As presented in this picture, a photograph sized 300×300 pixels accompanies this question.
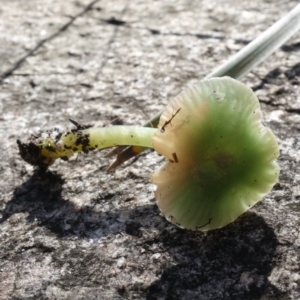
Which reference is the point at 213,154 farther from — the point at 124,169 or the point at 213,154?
the point at 124,169

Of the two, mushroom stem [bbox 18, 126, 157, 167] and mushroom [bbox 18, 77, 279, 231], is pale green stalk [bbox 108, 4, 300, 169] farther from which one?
mushroom [bbox 18, 77, 279, 231]

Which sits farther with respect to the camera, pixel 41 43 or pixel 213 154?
pixel 41 43

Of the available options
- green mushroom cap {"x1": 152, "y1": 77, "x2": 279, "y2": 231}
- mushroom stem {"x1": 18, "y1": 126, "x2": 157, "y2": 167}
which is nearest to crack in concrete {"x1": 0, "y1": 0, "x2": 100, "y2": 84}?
mushroom stem {"x1": 18, "y1": 126, "x2": 157, "y2": 167}

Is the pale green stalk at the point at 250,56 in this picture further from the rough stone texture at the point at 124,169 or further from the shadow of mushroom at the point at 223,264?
the shadow of mushroom at the point at 223,264

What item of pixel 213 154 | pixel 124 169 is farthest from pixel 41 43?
→ pixel 213 154

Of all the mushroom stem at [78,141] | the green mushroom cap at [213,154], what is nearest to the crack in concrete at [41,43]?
the mushroom stem at [78,141]

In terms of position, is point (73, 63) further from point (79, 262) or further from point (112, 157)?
point (79, 262)

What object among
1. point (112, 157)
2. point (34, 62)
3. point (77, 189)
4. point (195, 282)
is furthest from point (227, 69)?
point (34, 62)
